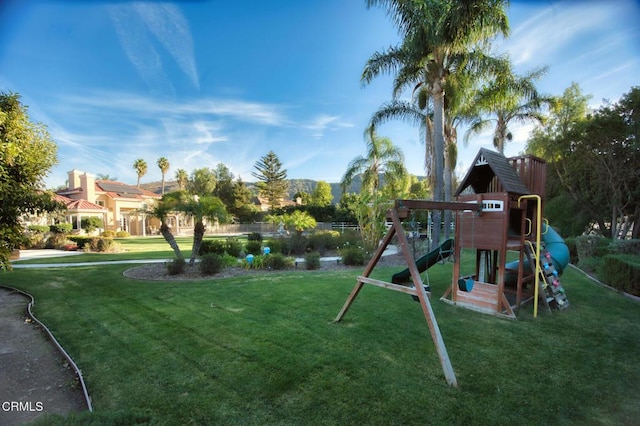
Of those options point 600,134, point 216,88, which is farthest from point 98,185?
point 600,134

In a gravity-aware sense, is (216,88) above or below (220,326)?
above

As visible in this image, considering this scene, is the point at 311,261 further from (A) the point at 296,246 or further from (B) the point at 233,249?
(B) the point at 233,249

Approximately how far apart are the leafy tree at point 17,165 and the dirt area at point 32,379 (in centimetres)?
135

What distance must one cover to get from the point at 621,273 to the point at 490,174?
405 cm

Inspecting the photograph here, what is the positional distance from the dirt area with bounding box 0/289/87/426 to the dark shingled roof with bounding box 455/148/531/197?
675cm

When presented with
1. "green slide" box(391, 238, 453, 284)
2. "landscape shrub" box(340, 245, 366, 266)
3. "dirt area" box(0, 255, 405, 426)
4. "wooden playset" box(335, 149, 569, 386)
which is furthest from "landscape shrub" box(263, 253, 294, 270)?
"dirt area" box(0, 255, 405, 426)

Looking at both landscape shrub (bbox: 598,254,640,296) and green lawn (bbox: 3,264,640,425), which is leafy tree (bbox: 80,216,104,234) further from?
landscape shrub (bbox: 598,254,640,296)

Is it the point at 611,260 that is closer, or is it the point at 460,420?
the point at 460,420

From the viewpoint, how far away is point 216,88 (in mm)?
16375

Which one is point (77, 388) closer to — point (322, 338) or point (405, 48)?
point (322, 338)

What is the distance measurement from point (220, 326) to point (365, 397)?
114 inches

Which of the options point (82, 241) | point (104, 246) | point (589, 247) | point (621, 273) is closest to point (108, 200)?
point (82, 241)

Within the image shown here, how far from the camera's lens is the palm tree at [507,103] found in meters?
14.6

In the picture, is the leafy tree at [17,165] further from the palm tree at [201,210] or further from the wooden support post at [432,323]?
the wooden support post at [432,323]
